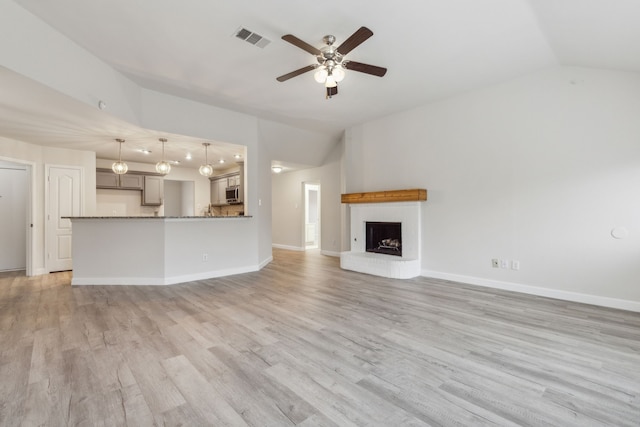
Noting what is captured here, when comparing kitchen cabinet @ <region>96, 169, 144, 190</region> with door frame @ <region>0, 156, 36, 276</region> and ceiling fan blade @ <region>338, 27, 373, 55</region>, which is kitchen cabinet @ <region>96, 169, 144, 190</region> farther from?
ceiling fan blade @ <region>338, 27, 373, 55</region>

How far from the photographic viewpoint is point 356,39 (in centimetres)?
251

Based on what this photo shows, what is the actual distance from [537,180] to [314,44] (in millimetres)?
3316

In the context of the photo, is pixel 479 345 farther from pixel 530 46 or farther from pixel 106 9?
pixel 106 9

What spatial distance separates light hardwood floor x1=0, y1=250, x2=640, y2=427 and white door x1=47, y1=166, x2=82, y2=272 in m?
2.02

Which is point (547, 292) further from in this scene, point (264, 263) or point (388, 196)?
point (264, 263)

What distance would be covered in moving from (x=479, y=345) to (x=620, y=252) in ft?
7.79

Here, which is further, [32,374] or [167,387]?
[32,374]

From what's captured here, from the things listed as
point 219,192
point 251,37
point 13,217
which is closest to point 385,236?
point 251,37

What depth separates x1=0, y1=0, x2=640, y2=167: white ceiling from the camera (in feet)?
8.55

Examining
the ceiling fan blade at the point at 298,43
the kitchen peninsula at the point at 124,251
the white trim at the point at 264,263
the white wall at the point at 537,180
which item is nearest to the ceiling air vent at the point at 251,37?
the ceiling fan blade at the point at 298,43

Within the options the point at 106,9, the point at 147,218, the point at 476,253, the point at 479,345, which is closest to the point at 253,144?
the point at 147,218

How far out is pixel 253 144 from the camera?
552 centimetres

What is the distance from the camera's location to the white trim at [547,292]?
3.31 metres

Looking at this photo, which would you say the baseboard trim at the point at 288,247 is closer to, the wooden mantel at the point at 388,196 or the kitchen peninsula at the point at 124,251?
the wooden mantel at the point at 388,196
